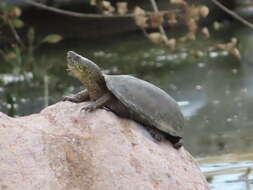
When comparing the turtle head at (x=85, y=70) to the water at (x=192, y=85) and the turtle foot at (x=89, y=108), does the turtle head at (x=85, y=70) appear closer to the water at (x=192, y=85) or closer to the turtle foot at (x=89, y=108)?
the turtle foot at (x=89, y=108)

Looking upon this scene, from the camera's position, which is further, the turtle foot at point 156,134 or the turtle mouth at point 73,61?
the turtle foot at point 156,134

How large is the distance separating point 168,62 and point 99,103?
5.35 meters

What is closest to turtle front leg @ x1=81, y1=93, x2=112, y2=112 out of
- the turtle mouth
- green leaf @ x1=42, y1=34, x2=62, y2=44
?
the turtle mouth

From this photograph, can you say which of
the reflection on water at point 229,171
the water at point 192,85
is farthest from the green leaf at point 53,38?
the reflection on water at point 229,171

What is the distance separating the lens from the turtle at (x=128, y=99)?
3377mm

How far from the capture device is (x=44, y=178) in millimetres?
3014

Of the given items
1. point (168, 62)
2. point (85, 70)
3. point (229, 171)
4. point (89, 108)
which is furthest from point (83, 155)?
point (168, 62)

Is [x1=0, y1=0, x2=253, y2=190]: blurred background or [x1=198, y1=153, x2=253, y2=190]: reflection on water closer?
[x1=198, y1=153, x2=253, y2=190]: reflection on water

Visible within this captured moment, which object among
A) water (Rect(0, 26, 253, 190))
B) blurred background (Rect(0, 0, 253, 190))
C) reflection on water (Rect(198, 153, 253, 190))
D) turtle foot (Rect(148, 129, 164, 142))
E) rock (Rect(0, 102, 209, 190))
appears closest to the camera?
rock (Rect(0, 102, 209, 190))

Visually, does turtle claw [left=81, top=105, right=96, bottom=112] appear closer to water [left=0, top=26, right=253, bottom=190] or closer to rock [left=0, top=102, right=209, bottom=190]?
rock [left=0, top=102, right=209, bottom=190]

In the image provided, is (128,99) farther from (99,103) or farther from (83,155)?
(83,155)

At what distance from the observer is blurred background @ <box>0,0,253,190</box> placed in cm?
511

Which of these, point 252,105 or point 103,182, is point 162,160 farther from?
point 252,105

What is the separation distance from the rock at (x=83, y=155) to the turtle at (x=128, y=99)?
40mm
